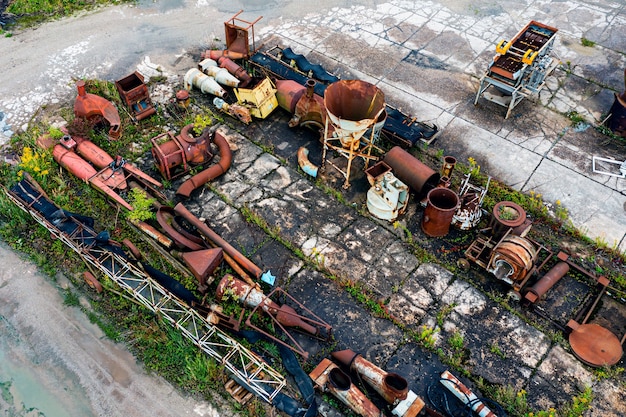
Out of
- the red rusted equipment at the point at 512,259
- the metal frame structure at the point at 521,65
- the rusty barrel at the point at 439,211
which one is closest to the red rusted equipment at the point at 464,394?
the red rusted equipment at the point at 512,259

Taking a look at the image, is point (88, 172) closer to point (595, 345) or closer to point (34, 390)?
point (34, 390)

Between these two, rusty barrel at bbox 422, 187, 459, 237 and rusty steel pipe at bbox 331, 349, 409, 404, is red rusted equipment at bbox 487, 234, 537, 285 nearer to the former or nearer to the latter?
rusty barrel at bbox 422, 187, 459, 237

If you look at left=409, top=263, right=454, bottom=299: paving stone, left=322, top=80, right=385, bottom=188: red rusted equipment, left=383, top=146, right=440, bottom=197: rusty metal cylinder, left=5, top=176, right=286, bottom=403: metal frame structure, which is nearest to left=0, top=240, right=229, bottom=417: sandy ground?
left=5, top=176, right=286, bottom=403: metal frame structure

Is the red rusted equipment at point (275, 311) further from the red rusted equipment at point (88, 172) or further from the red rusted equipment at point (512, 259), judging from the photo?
the red rusted equipment at point (512, 259)

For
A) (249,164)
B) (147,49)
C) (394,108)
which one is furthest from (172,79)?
(394,108)

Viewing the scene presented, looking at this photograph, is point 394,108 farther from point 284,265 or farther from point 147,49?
point 147,49

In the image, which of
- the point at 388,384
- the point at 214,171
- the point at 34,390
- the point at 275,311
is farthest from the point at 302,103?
the point at 34,390

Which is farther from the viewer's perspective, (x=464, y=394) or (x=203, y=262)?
Result: (x=203, y=262)

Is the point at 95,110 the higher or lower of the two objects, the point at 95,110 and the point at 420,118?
the higher
